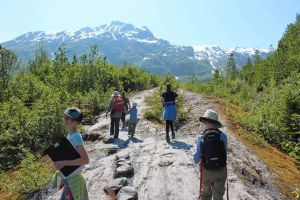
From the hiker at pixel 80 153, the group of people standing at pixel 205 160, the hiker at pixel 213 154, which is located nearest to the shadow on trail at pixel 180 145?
the group of people standing at pixel 205 160

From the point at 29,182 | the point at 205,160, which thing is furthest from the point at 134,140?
the point at 205,160

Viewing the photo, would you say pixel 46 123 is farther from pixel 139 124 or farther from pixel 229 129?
pixel 229 129

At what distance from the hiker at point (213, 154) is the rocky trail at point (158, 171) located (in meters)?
2.87

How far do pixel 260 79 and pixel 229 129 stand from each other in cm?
3571

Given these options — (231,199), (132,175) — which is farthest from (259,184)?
(132,175)

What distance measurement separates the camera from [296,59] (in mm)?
44406

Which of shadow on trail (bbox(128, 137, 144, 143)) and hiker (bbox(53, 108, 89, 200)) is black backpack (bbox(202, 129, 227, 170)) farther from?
shadow on trail (bbox(128, 137, 144, 143))

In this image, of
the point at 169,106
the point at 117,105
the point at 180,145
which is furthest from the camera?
the point at 117,105

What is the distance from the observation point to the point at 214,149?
716cm

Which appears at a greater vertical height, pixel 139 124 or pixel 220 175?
pixel 220 175

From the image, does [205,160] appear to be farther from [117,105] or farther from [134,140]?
[134,140]

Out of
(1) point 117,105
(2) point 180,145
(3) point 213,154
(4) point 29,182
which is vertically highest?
(3) point 213,154

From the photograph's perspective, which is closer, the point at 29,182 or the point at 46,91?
the point at 29,182

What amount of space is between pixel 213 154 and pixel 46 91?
29175 mm
